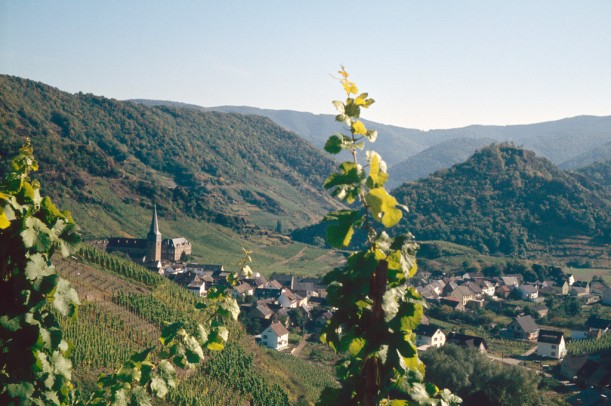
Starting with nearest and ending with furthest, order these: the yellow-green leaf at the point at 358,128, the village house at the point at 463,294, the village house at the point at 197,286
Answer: the yellow-green leaf at the point at 358,128
the village house at the point at 197,286
the village house at the point at 463,294

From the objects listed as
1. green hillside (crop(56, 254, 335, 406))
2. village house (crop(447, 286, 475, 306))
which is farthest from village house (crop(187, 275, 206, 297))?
village house (crop(447, 286, 475, 306))

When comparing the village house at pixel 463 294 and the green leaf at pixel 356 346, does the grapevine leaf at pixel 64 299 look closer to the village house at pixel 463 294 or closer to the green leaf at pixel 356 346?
the green leaf at pixel 356 346

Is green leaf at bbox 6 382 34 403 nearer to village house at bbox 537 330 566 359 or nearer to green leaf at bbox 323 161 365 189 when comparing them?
green leaf at bbox 323 161 365 189

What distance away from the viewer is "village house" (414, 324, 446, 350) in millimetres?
43906

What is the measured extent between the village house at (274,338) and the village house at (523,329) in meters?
23.8

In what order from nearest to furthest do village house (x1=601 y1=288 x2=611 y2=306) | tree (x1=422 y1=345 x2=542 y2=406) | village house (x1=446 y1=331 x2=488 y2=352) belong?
tree (x1=422 y1=345 x2=542 y2=406) → village house (x1=446 y1=331 x2=488 y2=352) → village house (x1=601 y1=288 x2=611 y2=306)

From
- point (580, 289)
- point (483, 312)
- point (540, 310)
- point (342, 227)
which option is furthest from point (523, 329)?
point (342, 227)

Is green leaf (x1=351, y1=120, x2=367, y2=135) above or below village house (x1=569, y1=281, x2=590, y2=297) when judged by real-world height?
above

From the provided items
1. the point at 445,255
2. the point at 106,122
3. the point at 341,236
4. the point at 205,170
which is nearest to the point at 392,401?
the point at 341,236

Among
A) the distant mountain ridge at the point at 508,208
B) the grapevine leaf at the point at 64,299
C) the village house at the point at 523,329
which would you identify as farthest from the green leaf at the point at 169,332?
the distant mountain ridge at the point at 508,208

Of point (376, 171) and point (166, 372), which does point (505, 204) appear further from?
point (376, 171)

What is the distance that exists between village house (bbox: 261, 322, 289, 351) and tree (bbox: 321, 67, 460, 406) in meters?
42.1

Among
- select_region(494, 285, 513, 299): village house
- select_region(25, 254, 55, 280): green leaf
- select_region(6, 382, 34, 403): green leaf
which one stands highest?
select_region(25, 254, 55, 280): green leaf

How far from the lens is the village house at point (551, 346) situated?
148 feet
